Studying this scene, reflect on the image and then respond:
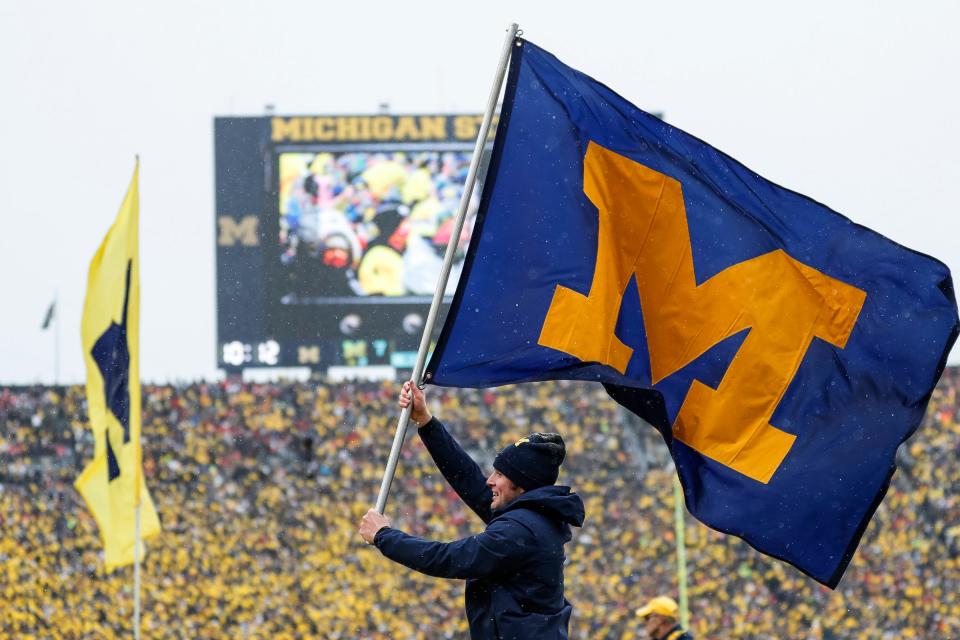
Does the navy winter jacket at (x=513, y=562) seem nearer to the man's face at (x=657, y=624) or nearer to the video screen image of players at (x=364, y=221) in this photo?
the man's face at (x=657, y=624)

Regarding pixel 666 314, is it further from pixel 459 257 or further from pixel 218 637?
pixel 459 257

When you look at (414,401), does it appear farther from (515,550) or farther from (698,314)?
(698,314)

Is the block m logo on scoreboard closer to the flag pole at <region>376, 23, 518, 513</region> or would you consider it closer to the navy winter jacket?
the flag pole at <region>376, 23, 518, 513</region>

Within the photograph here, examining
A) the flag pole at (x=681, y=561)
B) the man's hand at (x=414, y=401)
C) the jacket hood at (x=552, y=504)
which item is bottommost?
the flag pole at (x=681, y=561)

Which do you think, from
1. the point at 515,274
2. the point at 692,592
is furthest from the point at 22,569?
the point at 515,274

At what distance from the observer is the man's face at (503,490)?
193 inches

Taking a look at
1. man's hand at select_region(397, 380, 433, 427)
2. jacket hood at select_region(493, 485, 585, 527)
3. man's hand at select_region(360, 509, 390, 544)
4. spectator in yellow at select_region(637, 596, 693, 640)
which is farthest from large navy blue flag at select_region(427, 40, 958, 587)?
spectator in yellow at select_region(637, 596, 693, 640)

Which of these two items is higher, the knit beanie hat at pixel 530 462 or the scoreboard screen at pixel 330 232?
the scoreboard screen at pixel 330 232

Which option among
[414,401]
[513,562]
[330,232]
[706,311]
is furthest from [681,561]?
[513,562]

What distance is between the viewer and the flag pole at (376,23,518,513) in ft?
15.9

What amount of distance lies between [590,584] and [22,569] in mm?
7436

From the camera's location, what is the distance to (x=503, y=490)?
4.92 metres

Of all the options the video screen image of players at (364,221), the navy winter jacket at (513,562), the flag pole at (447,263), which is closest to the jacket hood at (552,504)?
the navy winter jacket at (513,562)

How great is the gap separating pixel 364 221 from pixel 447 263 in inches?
673
